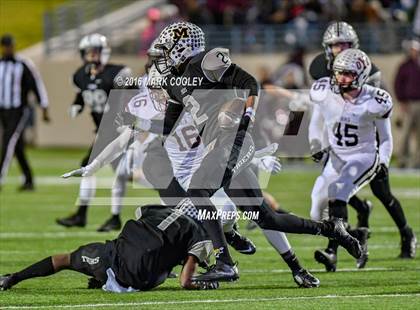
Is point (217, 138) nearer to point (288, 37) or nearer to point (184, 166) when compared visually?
point (184, 166)

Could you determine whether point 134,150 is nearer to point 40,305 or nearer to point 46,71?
point 40,305

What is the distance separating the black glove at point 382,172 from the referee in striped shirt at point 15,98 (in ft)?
21.7

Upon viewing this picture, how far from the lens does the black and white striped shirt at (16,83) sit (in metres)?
14.5

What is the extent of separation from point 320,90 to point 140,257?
2.22 metres

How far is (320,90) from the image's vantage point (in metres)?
8.30

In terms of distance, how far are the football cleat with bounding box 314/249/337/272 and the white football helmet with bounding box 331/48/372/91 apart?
1.14 metres

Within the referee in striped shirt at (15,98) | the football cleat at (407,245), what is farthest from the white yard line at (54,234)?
the referee in striped shirt at (15,98)

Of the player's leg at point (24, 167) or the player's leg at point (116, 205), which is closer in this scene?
the player's leg at point (116, 205)

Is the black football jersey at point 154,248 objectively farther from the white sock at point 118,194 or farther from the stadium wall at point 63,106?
the stadium wall at point 63,106

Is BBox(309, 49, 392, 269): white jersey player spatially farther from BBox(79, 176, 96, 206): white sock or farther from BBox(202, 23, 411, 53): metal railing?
BBox(202, 23, 411, 53): metal railing

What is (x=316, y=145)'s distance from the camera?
329 inches

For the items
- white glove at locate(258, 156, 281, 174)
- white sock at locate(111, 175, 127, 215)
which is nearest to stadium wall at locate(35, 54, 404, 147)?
white sock at locate(111, 175, 127, 215)

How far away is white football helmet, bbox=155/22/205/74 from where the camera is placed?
731 centimetres

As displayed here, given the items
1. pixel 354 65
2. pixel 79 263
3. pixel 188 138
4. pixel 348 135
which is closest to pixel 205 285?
pixel 79 263
